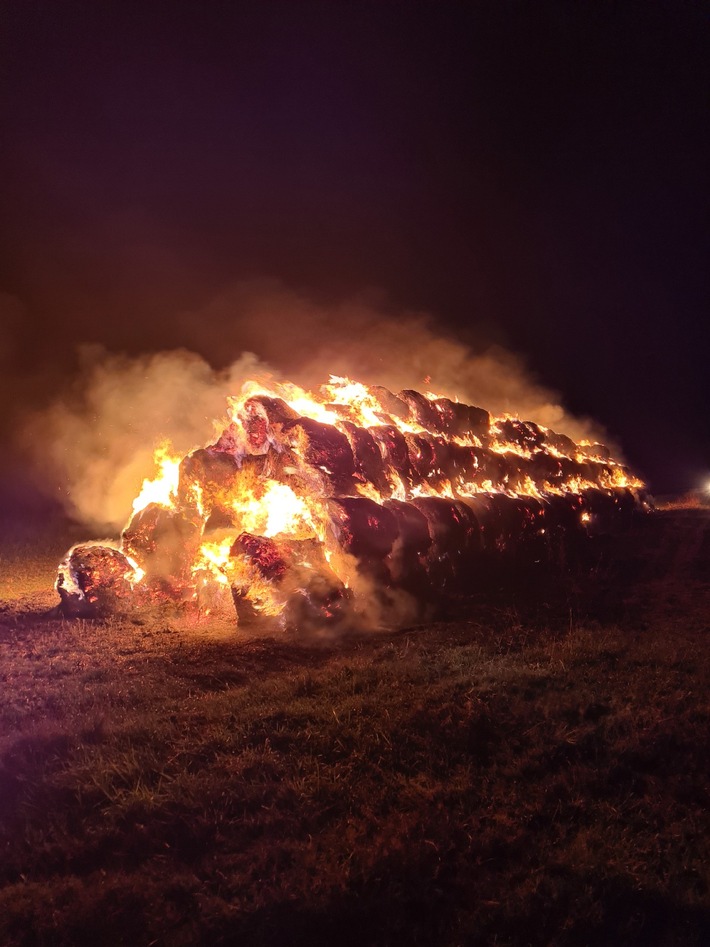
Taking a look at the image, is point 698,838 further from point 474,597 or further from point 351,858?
point 474,597

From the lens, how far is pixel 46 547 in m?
17.9

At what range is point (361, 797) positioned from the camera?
191 inches

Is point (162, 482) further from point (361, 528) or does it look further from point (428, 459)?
point (428, 459)

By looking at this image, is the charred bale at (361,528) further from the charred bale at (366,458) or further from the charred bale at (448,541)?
the charred bale at (448,541)

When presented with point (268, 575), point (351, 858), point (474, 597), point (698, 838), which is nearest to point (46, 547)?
point (268, 575)

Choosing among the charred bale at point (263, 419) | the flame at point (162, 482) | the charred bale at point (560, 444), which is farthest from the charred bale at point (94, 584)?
the charred bale at point (560, 444)

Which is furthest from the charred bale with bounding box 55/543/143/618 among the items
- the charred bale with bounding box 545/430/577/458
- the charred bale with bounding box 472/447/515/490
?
the charred bale with bounding box 545/430/577/458

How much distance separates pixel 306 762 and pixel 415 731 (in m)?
1.19

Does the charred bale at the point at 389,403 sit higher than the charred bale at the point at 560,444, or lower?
lower

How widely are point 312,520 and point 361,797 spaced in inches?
288

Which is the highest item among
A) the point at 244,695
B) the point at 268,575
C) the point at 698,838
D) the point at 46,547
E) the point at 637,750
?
the point at 46,547

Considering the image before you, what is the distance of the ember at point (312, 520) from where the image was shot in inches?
428

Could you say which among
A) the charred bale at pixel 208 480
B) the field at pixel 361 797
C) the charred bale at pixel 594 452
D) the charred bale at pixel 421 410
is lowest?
the field at pixel 361 797

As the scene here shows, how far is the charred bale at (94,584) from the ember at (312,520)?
0.03m
